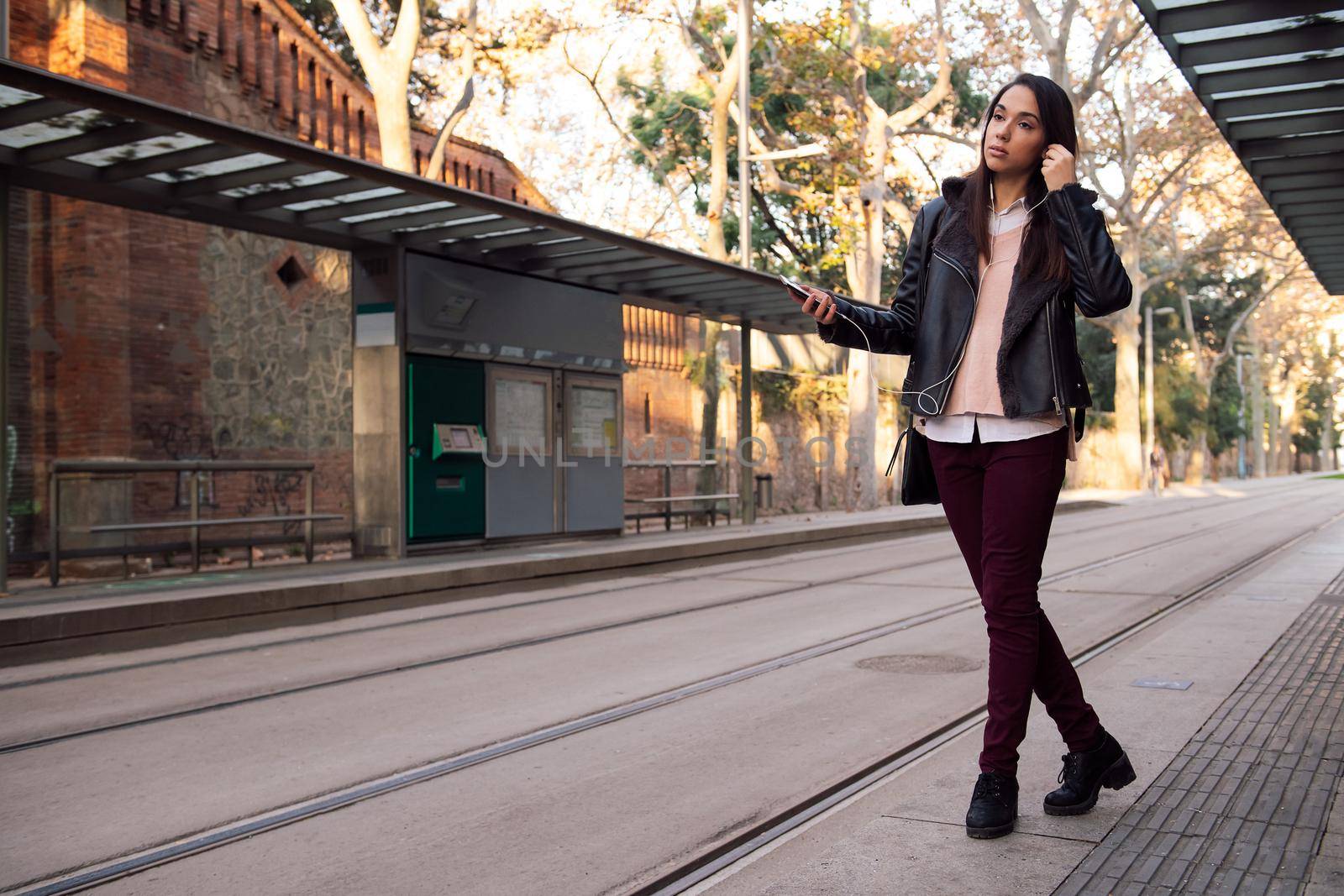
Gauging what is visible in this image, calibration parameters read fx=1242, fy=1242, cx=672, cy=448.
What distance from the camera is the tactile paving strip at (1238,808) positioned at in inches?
132

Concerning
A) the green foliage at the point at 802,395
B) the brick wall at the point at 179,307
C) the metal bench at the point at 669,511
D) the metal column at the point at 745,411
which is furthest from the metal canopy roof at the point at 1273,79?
the green foliage at the point at 802,395

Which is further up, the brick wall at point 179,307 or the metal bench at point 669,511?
the brick wall at point 179,307

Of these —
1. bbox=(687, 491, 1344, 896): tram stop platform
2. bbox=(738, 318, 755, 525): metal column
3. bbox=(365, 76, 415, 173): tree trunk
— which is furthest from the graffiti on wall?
bbox=(687, 491, 1344, 896): tram stop platform

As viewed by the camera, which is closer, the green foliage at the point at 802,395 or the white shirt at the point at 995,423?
the white shirt at the point at 995,423

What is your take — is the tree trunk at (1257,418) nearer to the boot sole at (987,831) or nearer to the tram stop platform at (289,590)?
the tram stop platform at (289,590)

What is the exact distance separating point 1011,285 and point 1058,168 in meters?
0.37

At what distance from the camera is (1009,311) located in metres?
3.72

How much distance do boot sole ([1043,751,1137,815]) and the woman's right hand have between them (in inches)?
66.7

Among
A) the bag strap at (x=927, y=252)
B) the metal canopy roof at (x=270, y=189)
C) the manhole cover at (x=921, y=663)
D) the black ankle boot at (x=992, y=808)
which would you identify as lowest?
the manhole cover at (x=921, y=663)

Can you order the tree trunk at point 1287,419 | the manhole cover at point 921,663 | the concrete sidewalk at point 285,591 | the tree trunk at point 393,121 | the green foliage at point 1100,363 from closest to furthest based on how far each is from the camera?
the manhole cover at point 921,663 < the concrete sidewalk at point 285,591 < the tree trunk at point 393,121 < the green foliage at point 1100,363 < the tree trunk at point 1287,419

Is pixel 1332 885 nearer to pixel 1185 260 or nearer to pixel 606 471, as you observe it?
pixel 606 471

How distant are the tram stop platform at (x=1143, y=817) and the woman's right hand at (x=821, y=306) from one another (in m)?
1.62

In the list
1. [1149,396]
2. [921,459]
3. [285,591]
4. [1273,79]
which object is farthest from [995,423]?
[1149,396]

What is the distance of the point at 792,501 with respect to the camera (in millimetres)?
27172
